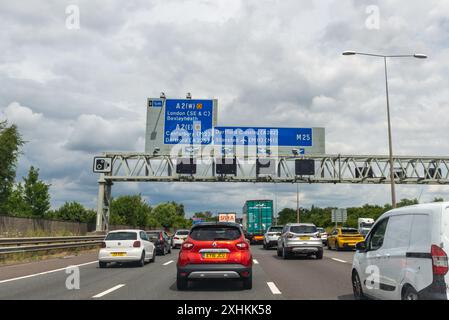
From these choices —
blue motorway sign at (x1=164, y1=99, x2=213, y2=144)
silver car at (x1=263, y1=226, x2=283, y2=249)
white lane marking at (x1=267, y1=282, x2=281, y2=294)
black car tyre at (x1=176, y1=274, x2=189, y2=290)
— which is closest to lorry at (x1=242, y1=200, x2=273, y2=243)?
silver car at (x1=263, y1=226, x2=283, y2=249)

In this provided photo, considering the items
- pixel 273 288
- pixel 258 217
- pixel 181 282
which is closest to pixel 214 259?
pixel 181 282

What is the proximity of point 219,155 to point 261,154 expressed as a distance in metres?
3.30

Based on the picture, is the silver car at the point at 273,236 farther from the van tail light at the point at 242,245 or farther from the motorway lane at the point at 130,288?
the van tail light at the point at 242,245

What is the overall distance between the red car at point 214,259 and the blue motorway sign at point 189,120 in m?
21.7

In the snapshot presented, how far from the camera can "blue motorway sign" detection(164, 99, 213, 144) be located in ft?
105

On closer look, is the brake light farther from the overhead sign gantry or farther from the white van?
the overhead sign gantry

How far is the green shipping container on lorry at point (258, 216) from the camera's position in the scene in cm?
3869

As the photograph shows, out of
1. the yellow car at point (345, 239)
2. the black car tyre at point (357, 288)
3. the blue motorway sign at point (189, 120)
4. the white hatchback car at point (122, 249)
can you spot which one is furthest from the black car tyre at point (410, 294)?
the blue motorway sign at point (189, 120)

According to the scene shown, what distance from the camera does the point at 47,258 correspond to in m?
21.9

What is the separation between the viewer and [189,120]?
3231 centimetres

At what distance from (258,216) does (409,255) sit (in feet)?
107

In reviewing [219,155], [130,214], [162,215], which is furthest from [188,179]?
[162,215]
